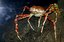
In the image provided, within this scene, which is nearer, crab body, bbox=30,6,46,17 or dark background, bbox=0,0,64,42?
dark background, bbox=0,0,64,42

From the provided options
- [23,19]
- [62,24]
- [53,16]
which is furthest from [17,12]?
[62,24]

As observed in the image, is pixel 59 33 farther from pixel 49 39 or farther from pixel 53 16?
pixel 53 16

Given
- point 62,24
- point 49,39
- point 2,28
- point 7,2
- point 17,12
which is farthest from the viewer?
point 7,2

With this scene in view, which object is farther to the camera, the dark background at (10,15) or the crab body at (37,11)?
the crab body at (37,11)

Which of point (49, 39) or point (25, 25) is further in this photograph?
point (25, 25)

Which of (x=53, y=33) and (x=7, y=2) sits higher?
(x=7, y=2)

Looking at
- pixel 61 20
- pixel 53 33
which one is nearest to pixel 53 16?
pixel 61 20

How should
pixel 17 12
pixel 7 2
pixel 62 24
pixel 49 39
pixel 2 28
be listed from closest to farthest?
pixel 49 39
pixel 62 24
pixel 2 28
pixel 17 12
pixel 7 2

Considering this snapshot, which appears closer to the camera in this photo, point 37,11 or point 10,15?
point 37,11

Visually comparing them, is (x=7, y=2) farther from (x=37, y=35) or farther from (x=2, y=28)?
(x=37, y=35)
